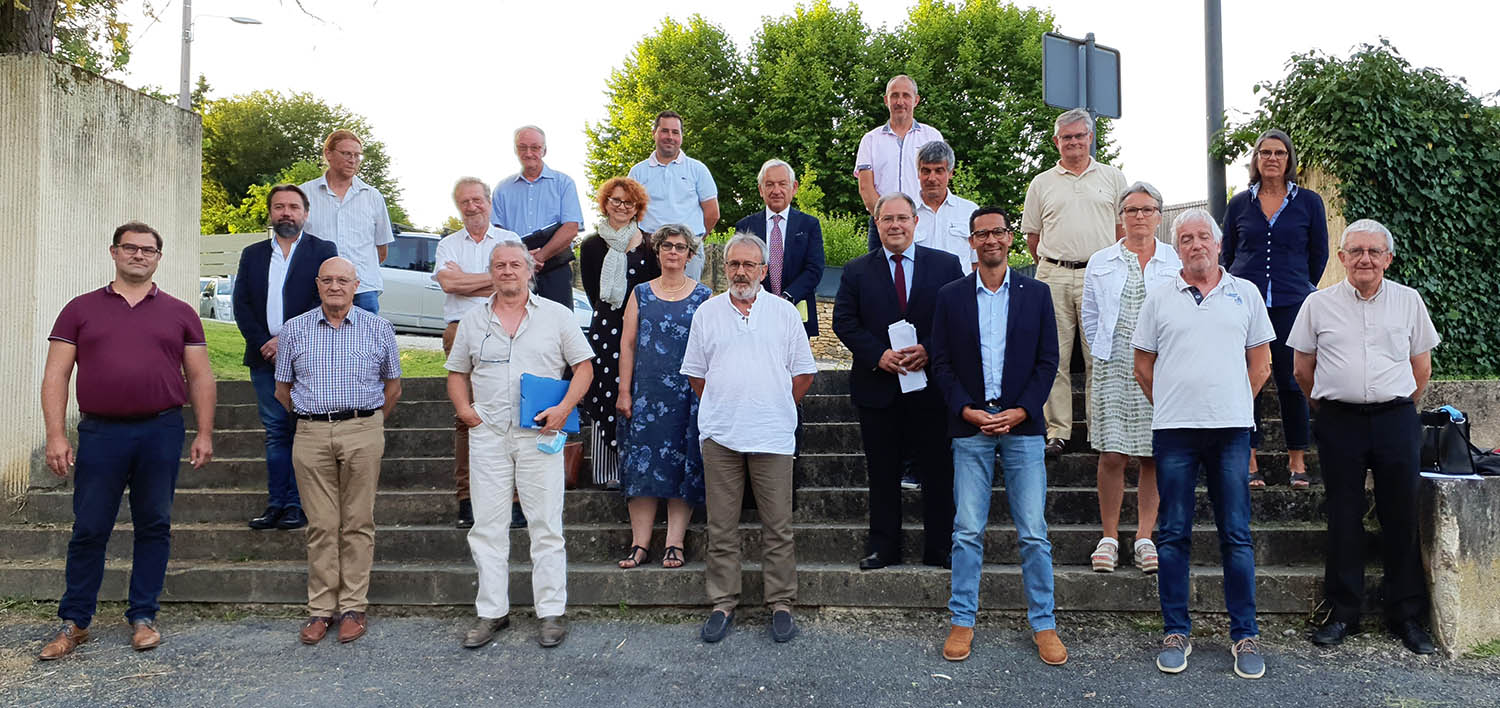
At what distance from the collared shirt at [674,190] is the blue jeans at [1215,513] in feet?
11.4

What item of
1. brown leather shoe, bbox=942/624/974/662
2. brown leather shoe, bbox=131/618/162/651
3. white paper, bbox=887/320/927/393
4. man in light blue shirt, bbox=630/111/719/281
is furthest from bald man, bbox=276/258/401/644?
brown leather shoe, bbox=942/624/974/662

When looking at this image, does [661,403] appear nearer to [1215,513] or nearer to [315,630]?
[315,630]

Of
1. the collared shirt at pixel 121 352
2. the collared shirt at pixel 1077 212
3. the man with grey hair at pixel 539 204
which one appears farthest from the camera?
the man with grey hair at pixel 539 204

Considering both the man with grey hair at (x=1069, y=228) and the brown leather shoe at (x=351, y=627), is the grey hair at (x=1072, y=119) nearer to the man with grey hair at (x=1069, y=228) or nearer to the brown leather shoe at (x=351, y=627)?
the man with grey hair at (x=1069, y=228)

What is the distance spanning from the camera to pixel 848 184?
1033 inches

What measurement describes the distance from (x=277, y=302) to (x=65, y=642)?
2079mm

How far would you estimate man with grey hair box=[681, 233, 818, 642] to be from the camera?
4797 mm

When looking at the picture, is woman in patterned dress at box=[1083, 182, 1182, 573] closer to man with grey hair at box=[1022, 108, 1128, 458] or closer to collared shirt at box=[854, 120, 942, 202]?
man with grey hair at box=[1022, 108, 1128, 458]

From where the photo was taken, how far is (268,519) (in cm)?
578

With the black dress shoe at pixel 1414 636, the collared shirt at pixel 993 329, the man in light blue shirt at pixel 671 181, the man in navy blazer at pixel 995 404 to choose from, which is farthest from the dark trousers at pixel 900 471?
the man in light blue shirt at pixel 671 181

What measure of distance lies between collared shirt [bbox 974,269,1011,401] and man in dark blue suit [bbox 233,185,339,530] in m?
3.75

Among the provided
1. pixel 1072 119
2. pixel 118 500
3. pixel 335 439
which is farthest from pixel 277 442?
pixel 1072 119

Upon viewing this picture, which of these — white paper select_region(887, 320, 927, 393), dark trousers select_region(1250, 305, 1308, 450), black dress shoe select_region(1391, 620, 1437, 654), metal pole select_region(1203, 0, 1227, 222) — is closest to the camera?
black dress shoe select_region(1391, 620, 1437, 654)

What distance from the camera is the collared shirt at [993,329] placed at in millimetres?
4652
